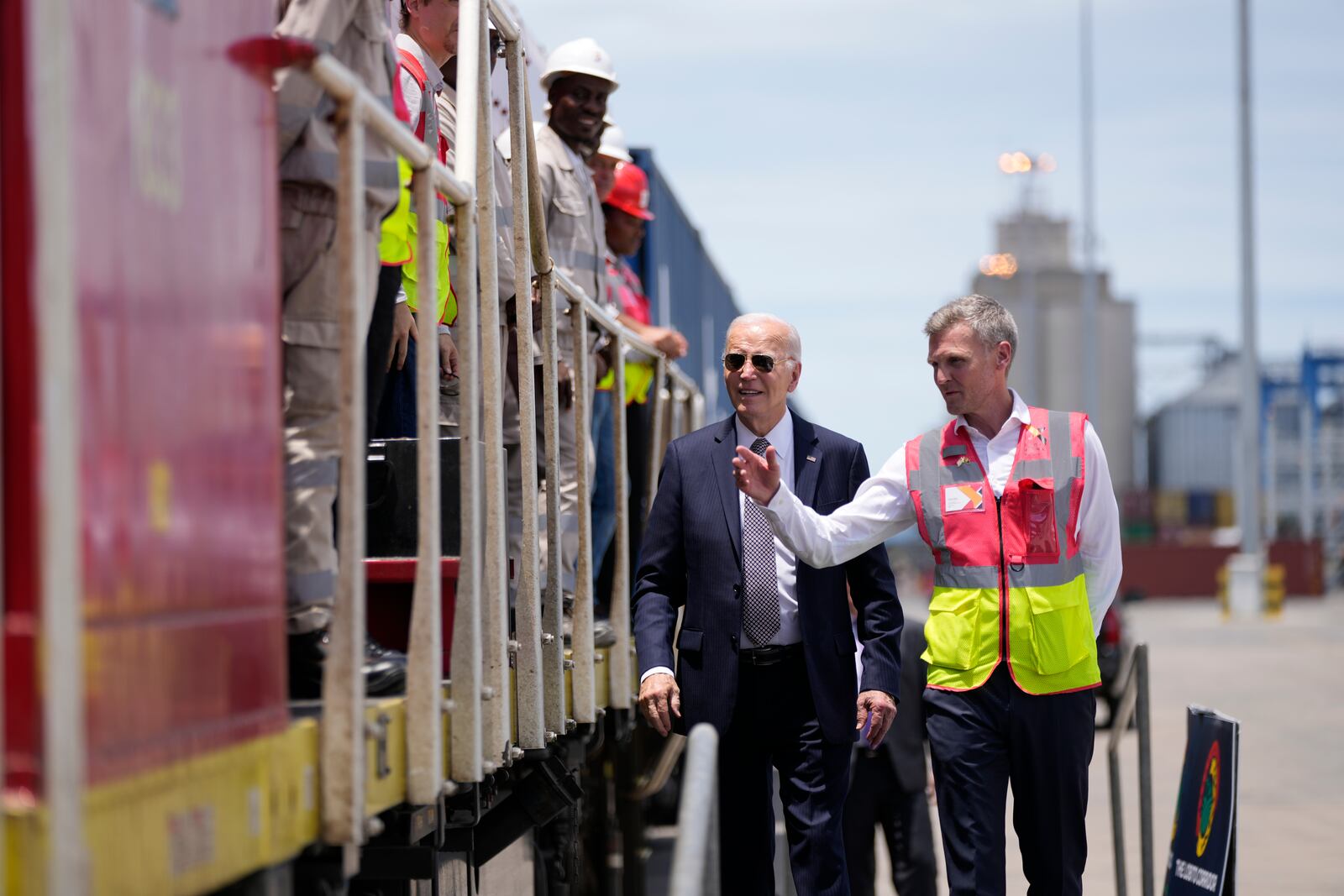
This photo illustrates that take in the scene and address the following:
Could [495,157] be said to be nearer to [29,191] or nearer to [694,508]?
[694,508]

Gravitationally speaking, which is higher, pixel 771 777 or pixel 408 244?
pixel 408 244

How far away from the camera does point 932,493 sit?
537cm

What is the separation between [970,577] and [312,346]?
7.76ft

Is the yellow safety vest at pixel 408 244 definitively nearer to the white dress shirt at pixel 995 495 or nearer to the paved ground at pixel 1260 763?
the white dress shirt at pixel 995 495

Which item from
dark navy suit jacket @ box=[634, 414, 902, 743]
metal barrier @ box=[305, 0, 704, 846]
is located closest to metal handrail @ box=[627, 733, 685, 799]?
metal barrier @ box=[305, 0, 704, 846]

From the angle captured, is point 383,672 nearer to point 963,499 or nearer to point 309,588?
point 309,588

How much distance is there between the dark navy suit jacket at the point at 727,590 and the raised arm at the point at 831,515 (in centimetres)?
13

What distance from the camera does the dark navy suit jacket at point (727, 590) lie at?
17.4ft

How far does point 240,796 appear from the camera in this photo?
2754 mm

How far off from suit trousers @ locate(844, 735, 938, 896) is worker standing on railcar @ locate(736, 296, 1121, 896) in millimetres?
2937

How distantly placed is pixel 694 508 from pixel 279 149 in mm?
2334

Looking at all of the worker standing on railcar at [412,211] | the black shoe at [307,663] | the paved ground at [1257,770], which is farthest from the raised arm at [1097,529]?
the black shoe at [307,663]

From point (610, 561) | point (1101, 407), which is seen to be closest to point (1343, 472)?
point (1101, 407)

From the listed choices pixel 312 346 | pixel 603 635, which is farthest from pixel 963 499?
pixel 312 346
